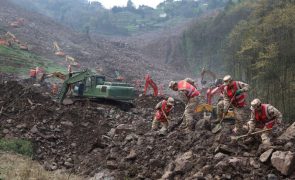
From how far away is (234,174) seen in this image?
8672 mm

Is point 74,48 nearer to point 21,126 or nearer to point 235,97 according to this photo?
point 21,126

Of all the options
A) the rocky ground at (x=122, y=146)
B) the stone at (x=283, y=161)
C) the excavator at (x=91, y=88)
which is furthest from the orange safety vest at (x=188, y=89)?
the excavator at (x=91, y=88)

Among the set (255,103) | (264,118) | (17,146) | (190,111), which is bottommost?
(17,146)

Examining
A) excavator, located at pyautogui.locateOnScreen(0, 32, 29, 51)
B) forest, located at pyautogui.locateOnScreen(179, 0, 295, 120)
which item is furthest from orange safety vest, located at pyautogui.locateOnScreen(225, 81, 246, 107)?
excavator, located at pyautogui.locateOnScreen(0, 32, 29, 51)

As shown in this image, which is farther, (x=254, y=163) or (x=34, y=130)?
(x=34, y=130)

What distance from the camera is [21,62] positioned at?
34656 millimetres

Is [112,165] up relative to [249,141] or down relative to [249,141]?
down

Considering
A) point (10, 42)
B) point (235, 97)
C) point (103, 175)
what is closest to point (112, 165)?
point (103, 175)

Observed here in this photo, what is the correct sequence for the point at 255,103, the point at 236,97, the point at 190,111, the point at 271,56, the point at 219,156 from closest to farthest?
1. the point at 219,156
2. the point at 255,103
3. the point at 236,97
4. the point at 190,111
5. the point at 271,56

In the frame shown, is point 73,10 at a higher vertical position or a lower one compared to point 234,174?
higher

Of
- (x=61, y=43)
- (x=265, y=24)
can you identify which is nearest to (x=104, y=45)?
(x=61, y=43)

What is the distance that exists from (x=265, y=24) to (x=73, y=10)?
9885 centimetres

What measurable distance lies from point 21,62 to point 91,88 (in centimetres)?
1641

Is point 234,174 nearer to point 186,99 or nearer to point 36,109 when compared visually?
point 186,99
